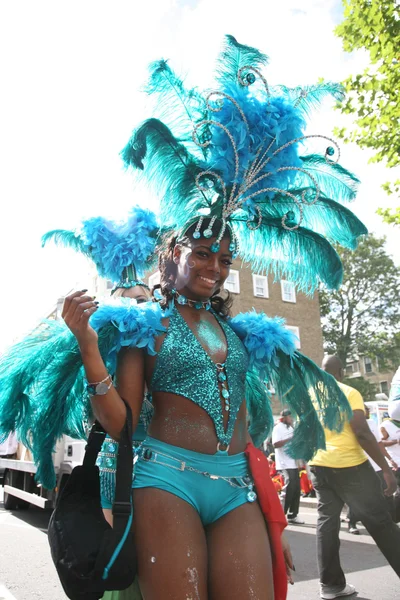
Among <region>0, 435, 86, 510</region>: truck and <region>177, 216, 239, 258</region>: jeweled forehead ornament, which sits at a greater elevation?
<region>177, 216, 239, 258</region>: jeweled forehead ornament

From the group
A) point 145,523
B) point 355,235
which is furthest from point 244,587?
point 355,235

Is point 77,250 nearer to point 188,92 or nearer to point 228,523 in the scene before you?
point 188,92

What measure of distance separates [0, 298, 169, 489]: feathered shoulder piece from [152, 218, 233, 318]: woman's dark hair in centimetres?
15

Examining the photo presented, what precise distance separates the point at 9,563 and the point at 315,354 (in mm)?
24300

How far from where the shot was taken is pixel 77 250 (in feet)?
10.9

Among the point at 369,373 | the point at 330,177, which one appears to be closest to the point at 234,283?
the point at 330,177

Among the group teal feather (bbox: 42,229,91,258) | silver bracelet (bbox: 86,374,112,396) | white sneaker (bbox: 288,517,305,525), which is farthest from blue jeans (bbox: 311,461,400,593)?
white sneaker (bbox: 288,517,305,525)

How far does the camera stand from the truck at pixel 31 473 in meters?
7.73

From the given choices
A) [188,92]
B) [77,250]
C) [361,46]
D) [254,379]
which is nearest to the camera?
[188,92]

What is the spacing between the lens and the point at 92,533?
6.23 feet

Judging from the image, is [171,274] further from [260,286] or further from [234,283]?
[260,286]

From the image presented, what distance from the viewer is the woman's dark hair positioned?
8.21ft

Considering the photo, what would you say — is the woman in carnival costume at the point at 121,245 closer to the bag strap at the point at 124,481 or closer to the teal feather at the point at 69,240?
the teal feather at the point at 69,240

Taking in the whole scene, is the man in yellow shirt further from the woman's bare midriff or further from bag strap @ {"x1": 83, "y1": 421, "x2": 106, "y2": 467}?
bag strap @ {"x1": 83, "y1": 421, "x2": 106, "y2": 467}
